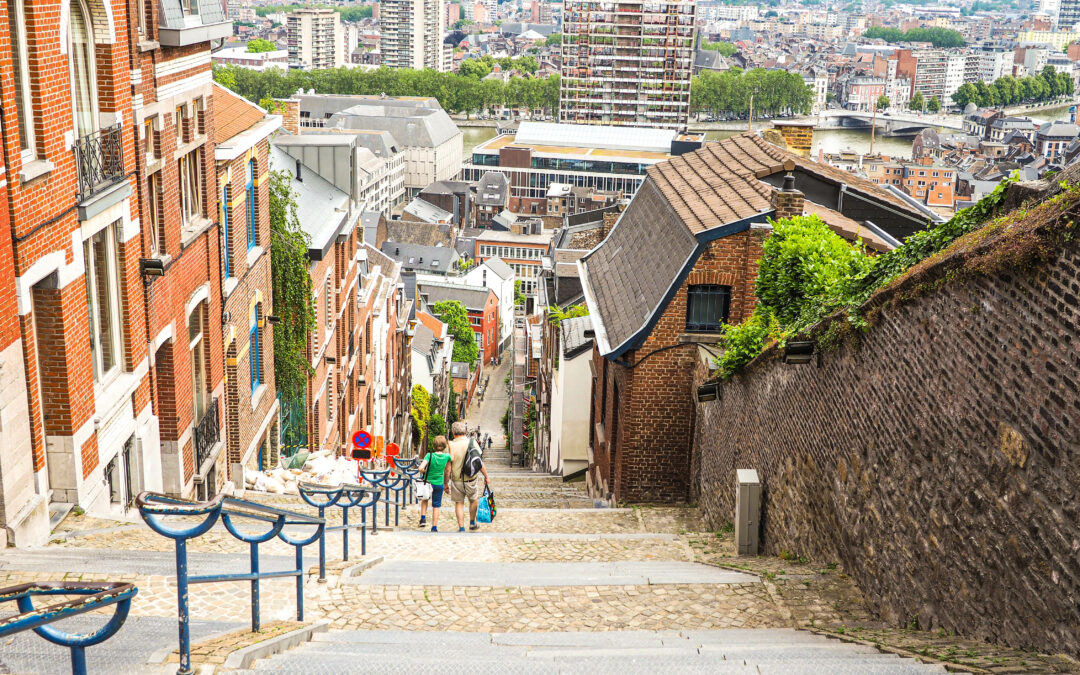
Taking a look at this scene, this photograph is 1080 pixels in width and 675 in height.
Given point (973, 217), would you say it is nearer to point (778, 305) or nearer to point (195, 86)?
point (778, 305)

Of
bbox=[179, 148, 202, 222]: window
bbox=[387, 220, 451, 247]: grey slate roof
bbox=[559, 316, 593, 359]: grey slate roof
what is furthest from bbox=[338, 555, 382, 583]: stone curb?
bbox=[387, 220, 451, 247]: grey slate roof

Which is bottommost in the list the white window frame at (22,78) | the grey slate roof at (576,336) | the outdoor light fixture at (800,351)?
the grey slate roof at (576,336)

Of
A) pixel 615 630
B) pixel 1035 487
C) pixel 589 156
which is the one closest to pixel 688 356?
pixel 615 630

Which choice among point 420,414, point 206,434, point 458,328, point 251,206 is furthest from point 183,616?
point 458,328

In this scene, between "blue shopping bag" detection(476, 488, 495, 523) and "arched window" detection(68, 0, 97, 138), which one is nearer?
"arched window" detection(68, 0, 97, 138)

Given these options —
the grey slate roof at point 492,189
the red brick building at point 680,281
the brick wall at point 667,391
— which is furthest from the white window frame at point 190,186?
the grey slate roof at point 492,189

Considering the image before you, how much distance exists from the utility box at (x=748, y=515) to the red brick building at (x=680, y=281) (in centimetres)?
421

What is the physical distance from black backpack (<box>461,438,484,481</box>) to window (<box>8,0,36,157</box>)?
642cm

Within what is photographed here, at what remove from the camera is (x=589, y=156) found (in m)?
130

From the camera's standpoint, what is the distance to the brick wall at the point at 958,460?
22.4 feet

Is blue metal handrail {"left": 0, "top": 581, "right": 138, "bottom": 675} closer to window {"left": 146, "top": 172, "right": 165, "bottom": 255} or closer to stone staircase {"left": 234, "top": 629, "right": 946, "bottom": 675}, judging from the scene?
stone staircase {"left": 234, "top": 629, "right": 946, "bottom": 675}

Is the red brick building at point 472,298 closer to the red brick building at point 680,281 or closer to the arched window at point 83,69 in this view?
the red brick building at point 680,281

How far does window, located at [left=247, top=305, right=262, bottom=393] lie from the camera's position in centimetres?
1989

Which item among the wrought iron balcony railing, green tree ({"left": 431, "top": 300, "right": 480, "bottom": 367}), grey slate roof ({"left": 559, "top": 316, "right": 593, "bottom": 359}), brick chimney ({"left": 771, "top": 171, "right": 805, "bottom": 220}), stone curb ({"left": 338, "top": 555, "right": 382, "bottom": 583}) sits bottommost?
green tree ({"left": 431, "top": 300, "right": 480, "bottom": 367})
